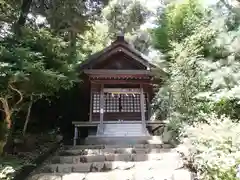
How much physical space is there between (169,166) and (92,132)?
605 centimetres

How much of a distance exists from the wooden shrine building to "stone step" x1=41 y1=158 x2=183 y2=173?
12.0 feet

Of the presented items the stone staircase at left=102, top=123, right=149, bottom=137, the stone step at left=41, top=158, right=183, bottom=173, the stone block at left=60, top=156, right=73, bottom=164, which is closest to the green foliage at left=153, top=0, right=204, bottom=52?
the stone staircase at left=102, top=123, right=149, bottom=137

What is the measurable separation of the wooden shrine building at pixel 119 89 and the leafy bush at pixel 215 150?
16.9 ft

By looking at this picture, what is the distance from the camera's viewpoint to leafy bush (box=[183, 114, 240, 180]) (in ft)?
14.0

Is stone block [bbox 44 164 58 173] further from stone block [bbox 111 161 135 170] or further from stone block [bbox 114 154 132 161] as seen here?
stone block [bbox 114 154 132 161]

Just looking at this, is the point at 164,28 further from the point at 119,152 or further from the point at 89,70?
the point at 119,152

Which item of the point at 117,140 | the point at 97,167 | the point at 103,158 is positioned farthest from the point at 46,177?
the point at 117,140

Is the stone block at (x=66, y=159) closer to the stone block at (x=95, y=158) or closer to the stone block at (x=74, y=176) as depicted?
the stone block at (x=95, y=158)

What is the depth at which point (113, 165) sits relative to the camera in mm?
7035

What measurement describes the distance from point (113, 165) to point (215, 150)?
10.0ft

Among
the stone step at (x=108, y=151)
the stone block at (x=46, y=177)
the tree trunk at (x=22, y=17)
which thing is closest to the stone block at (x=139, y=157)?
the stone step at (x=108, y=151)

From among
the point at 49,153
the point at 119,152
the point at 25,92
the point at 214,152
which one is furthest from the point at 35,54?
the point at 214,152

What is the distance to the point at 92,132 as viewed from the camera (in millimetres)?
12109

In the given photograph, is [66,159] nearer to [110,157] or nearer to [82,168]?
[82,168]
